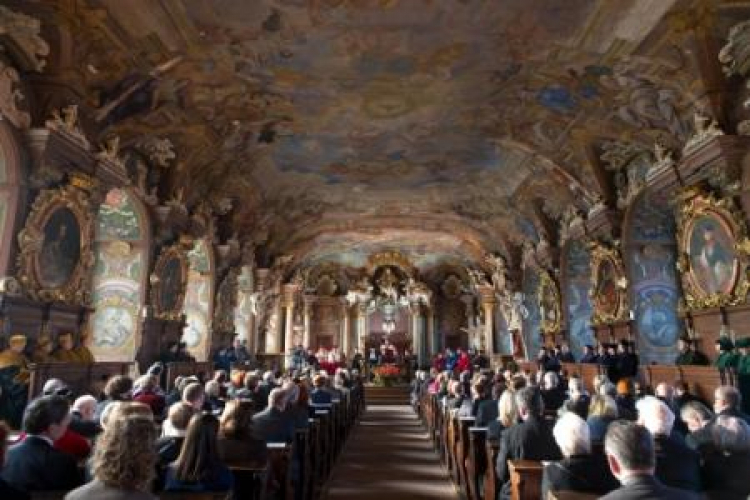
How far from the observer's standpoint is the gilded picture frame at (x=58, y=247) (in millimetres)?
8500

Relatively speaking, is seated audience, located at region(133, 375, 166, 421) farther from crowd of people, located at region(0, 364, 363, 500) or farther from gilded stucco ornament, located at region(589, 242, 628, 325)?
gilded stucco ornament, located at region(589, 242, 628, 325)

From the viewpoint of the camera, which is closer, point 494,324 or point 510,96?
point 510,96

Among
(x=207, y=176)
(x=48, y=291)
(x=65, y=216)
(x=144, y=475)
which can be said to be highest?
(x=207, y=176)

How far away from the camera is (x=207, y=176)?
49.1 ft

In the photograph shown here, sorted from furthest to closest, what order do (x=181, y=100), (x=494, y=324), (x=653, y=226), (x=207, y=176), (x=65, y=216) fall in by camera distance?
(x=494, y=324), (x=207, y=176), (x=653, y=226), (x=181, y=100), (x=65, y=216)

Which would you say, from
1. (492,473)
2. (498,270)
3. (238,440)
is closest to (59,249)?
(238,440)

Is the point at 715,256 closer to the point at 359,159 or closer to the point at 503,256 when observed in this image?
the point at 359,159

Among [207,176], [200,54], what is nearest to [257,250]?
[207,176]

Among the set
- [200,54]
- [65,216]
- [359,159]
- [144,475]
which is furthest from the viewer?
[359,159]

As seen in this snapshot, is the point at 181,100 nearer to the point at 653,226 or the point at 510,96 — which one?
the point at 510,96

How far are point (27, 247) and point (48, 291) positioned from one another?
0.89 metres

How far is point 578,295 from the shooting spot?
17766 millimetres

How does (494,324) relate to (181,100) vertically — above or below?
below

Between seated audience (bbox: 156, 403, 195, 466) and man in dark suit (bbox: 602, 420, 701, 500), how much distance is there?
2.96 metres
